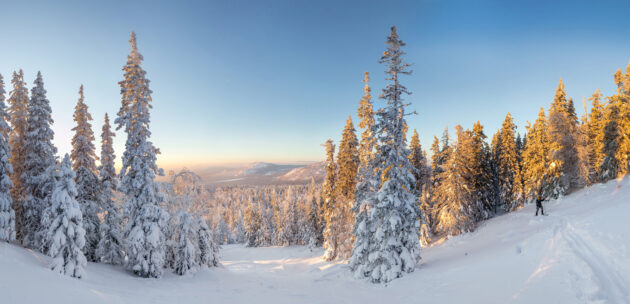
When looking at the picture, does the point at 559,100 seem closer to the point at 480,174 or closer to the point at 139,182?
the point at 480,174

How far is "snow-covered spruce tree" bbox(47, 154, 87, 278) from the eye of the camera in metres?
14.3

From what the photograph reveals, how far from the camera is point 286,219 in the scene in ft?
232

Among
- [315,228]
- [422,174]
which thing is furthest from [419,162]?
[315,228]

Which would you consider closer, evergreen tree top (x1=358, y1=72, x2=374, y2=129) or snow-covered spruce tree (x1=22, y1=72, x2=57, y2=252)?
snow-covered spruce tree (x1=22, y1=72, x2=57, y2=252)

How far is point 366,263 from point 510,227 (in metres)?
14.6

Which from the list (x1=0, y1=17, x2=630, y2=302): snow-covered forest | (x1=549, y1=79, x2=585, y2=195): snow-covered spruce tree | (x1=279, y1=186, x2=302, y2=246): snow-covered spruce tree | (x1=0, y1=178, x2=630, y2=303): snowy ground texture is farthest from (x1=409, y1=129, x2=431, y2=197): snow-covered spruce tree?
(x1=279, y1=186, x2=302, y2=246): snow-covered spruce tree

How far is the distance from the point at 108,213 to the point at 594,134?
55.4m

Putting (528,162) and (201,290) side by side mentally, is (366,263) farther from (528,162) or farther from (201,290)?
(528,162)

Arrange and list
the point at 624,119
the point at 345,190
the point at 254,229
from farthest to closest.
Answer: the point at 254,229 < the point at 345,190 < the point at 624,119

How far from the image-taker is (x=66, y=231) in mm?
14750

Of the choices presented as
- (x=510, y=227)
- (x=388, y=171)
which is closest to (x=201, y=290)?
(x=388, y=171)

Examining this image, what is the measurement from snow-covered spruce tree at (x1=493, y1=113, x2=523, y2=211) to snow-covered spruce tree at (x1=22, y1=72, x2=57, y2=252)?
51.1 metres

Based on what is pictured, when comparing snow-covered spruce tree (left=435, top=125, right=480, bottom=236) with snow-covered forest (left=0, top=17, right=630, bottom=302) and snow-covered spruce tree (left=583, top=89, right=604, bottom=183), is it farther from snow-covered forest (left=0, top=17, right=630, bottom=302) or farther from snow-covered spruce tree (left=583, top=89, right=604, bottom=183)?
snow-covered spruce tree (left=583, top=89, right=604, bottom=183)

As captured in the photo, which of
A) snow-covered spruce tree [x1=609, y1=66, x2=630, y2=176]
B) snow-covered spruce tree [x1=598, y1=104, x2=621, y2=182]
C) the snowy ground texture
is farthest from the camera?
snow-covered spruce tree [x1=598, y1=104, x2=621, y2=182]
